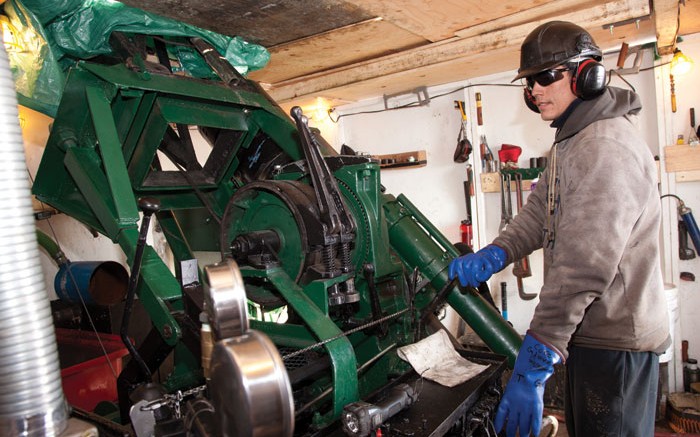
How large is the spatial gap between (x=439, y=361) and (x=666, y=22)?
6.75ft

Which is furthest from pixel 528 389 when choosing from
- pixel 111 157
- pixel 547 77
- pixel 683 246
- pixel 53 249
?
pixel 53 249

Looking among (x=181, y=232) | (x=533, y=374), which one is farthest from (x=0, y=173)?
(x=181, y=232)

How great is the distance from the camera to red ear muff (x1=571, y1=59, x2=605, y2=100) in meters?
1.47

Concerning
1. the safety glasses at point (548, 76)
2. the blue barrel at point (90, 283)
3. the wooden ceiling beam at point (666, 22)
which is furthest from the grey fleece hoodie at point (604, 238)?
the blue barrel at point (90, 283)

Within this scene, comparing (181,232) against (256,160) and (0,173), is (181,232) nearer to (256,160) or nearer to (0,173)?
(256,160)

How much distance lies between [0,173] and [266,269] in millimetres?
873

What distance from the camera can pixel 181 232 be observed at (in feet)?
8.45

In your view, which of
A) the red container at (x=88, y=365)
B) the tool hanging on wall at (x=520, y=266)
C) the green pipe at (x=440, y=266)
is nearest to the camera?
the green pipe at (x=440, y=266)

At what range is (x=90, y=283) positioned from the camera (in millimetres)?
2633

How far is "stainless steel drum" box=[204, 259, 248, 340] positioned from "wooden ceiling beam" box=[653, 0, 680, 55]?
2322 mm

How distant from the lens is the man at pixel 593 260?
4.49 ft

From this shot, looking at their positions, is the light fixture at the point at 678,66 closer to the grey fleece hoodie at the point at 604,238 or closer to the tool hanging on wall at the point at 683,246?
the tool hanging on wall at the point at 683,246

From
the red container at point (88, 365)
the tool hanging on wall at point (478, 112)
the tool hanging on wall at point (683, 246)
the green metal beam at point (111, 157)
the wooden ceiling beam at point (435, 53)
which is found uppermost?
the wooden ceiling beam at point (435, 53)

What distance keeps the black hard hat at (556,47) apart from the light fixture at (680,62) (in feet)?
5.68
